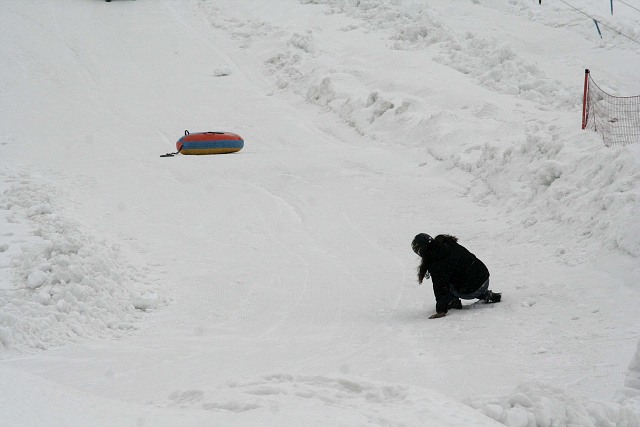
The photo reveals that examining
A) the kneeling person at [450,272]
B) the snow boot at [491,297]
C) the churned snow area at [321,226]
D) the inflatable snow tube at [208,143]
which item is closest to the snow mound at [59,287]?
the churned snow area at [321,226]

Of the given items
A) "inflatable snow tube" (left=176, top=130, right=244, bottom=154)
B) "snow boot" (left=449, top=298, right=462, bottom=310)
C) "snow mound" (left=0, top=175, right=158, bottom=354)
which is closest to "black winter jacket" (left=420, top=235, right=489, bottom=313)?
"snow boot" (left=449, top=298, right=462, bottom=310)

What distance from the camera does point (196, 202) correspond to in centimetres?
1344

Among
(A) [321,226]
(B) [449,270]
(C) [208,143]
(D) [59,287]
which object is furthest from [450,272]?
(C) [208,143]

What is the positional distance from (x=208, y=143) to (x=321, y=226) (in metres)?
4.68

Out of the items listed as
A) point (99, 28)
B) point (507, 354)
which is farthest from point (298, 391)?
point (99, 28)

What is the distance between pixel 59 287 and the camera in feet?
28.0

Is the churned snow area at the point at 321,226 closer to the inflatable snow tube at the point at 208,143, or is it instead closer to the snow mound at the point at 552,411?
the snow mound at the point at 552,411

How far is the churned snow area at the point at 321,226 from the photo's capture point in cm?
546

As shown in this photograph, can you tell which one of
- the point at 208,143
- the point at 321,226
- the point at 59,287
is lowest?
the point at 208,143

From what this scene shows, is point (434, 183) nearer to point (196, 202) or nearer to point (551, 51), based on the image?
point (196, 202)

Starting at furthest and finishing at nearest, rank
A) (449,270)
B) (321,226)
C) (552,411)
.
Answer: (321,226) < (449,270) < (552,411)

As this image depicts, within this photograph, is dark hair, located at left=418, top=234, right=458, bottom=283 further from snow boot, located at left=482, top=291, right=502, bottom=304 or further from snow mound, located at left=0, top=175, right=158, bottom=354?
snow mound, located at left=0, top=175, right=158, bottom=354

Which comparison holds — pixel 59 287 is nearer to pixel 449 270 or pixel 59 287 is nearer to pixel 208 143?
pixel 449 270

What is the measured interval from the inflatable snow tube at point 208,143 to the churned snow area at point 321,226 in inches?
10.3
